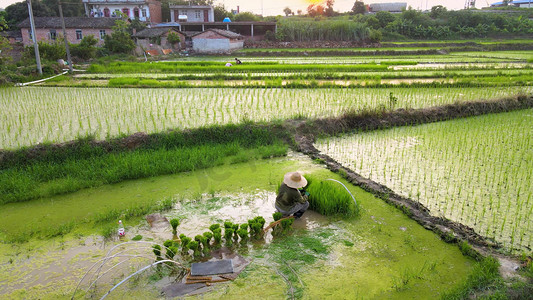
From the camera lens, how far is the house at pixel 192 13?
35.7 metres

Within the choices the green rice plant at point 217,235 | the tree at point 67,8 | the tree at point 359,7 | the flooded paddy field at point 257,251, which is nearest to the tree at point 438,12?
the tree at point 359,7

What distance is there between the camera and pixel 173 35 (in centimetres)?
2642

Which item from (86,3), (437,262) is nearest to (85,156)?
(437,262)

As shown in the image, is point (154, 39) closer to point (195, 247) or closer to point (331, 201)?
point (331, 201)

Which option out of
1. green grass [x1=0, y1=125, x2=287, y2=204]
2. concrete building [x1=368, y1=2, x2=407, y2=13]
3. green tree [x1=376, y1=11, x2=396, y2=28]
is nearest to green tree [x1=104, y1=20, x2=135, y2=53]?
green grass [x1=0, y1=125, x2=287, y2=204]

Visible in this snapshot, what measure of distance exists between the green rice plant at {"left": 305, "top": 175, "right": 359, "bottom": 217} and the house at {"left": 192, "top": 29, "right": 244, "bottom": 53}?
2330 centimetres

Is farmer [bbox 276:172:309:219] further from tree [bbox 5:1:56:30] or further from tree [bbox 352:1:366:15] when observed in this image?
tree [bbox 352:1:366:15]

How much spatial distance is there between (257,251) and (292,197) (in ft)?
2.48

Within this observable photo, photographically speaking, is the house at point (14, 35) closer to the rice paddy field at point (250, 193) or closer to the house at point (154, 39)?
the house at point (154, 39)

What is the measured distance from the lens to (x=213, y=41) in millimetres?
26656

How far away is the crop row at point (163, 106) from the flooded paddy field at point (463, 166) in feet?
4.28

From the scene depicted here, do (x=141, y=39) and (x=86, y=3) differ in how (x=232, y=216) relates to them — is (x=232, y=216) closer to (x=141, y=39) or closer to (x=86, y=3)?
(x=141, y=39)

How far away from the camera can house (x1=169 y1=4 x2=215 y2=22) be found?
35719 mm

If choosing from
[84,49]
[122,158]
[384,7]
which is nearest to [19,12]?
[84,49]
